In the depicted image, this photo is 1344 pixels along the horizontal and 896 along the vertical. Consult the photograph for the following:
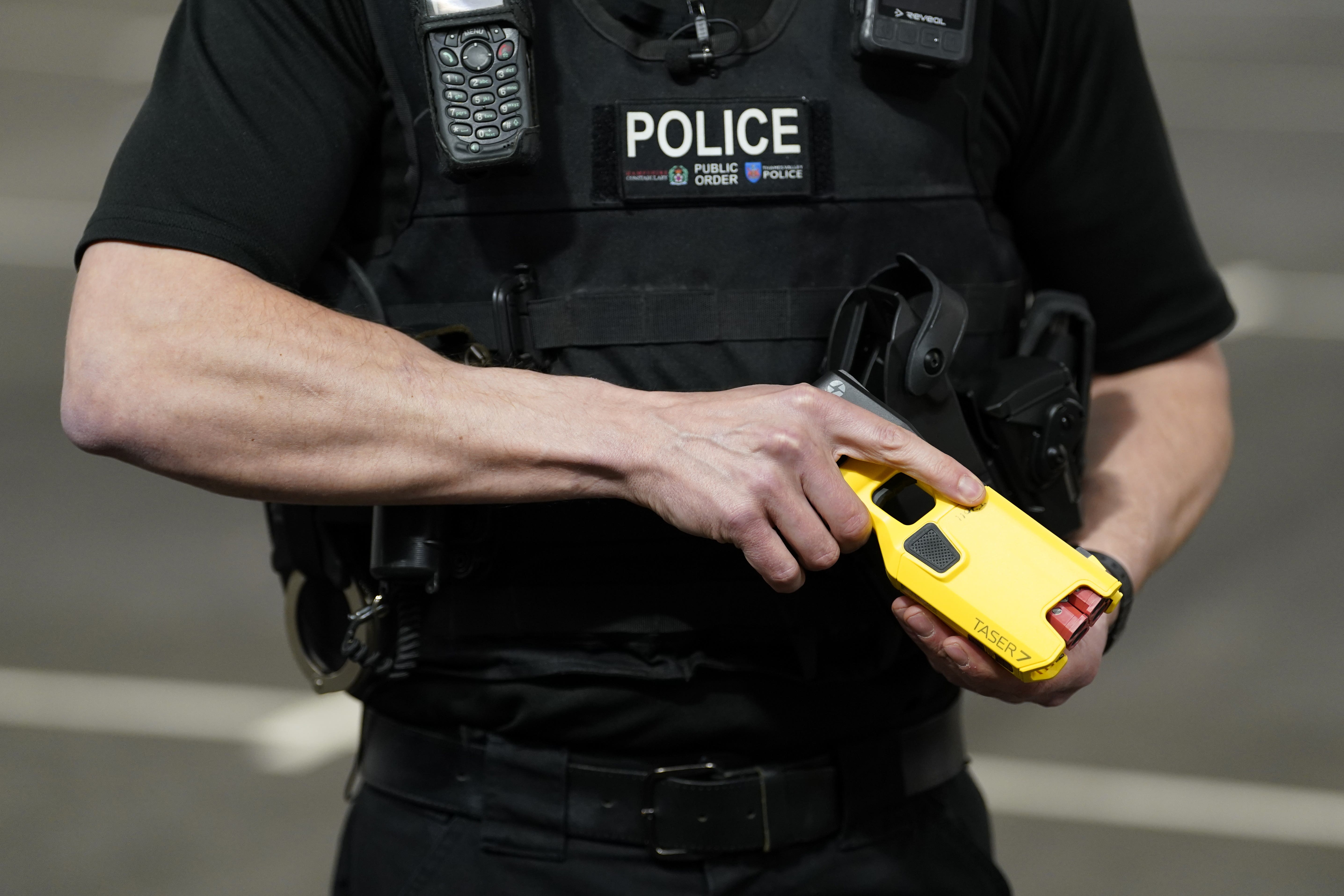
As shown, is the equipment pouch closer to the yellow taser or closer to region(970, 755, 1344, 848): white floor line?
the yellow taser

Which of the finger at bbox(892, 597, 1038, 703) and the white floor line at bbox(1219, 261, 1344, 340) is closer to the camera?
the finger at bbox(892, 597, 1038, 703)

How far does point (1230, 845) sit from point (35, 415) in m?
5.24

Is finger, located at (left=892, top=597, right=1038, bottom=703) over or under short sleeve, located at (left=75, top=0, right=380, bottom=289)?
under

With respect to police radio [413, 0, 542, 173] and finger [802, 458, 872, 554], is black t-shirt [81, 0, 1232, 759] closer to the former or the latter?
police radio [413, 0, 542, 173]

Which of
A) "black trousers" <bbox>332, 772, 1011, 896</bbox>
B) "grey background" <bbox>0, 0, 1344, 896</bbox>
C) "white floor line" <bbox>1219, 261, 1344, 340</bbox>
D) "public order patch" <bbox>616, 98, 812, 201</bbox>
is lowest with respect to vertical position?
"white floor line" <bbox>1219, 261, 1344, 340</bbox>

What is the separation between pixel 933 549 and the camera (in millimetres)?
1321

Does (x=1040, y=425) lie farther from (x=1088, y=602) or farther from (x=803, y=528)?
(x=803, y=528)

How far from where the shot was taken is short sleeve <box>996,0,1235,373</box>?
174 centimetres

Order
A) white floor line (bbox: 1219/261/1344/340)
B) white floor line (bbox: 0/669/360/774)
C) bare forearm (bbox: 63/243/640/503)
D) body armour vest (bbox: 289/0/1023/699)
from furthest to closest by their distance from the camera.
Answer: white floor line (bbox: 1219/261/1344/340) < white floor line (bbox: 0/669/360/774) < body armour vest (bbox: 289/0/1023/699) < bare forearm (bbox: 63/243/640/503)

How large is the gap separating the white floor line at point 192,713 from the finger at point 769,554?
3282 millimetres

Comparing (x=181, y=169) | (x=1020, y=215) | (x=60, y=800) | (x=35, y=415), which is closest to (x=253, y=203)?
(x=181, y=169)

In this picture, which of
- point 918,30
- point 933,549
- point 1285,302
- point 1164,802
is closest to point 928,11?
point 918,30

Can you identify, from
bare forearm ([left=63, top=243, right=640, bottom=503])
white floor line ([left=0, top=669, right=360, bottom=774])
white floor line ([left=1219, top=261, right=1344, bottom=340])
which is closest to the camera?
bare forearm ([left=63, top=243, right=640, bottom=503])

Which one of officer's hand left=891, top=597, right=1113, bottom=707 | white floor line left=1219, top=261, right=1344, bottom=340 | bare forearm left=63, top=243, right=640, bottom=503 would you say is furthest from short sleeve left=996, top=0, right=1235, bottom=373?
white floor line left=1219, top=261, right=1344, bottom=340
